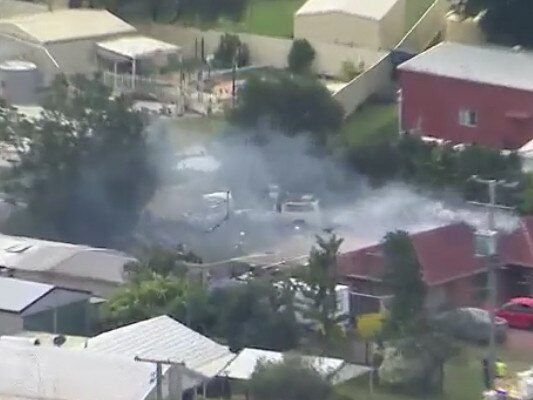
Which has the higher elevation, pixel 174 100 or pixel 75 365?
pixel 174 100

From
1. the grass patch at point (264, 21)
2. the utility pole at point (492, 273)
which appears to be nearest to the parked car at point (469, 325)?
the utility pole at point (492, 273)

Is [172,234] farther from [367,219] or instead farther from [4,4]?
[4,4]

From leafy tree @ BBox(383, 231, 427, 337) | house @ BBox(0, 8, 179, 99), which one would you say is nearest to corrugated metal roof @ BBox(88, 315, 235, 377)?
leafy tree @ BBox(383, 231, 427, 337)

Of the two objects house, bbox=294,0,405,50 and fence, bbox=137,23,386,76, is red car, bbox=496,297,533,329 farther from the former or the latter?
house, bbox=294,0,405,50

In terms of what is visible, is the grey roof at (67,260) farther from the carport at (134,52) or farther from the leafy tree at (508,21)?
the leafy tree at (508,21)

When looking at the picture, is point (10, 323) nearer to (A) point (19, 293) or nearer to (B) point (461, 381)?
(A) point (19, 293)

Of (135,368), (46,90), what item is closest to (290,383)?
(135,368)

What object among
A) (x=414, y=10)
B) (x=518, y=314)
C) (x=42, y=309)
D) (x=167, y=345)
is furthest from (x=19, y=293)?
(x=414, y=10)
